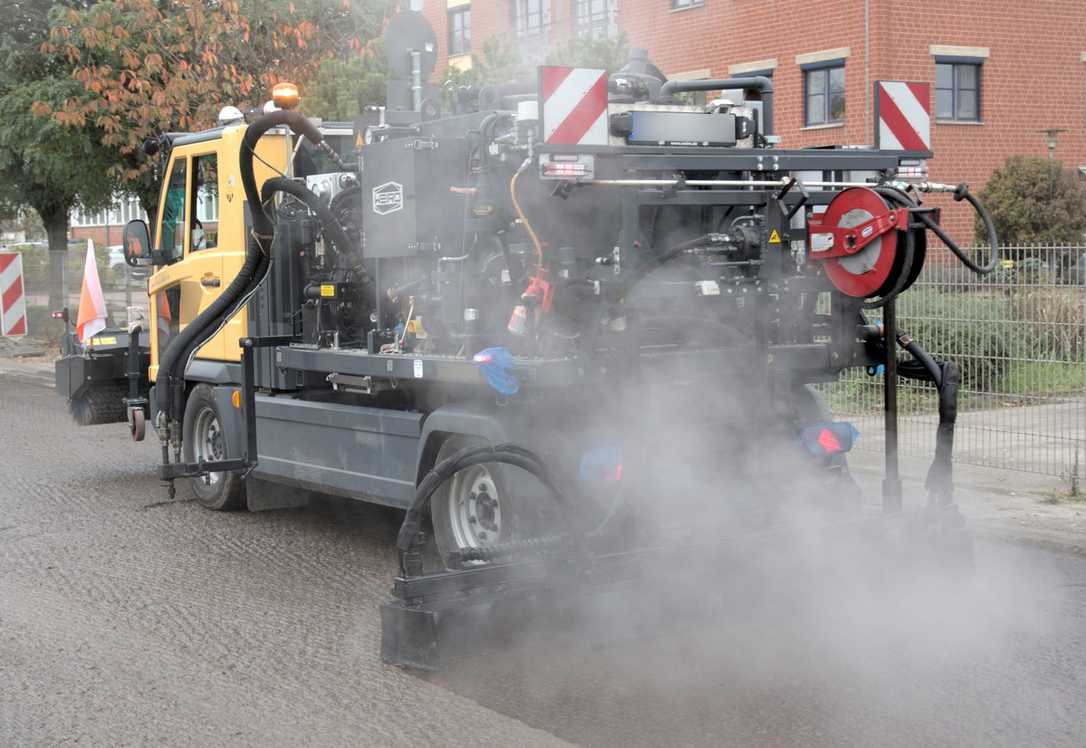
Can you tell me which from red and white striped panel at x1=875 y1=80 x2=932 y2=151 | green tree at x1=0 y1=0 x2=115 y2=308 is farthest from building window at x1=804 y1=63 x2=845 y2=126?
red and white striped panel at x1=875 y1=80 x2=932 y2=151

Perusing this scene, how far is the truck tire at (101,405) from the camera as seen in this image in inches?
436

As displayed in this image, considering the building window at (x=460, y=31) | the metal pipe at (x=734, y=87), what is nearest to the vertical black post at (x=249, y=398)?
the metal pipe at (x=734, y=87)

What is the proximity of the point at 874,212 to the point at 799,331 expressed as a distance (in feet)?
3.68

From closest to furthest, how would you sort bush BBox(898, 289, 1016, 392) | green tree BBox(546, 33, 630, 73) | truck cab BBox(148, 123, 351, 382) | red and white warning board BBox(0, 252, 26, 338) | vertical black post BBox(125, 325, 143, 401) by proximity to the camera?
1. truck cab BBox(148, 123, 351, 382)
2. bush BBox(898, 289, 1016, 392)
3. vertical black post BBox(125, 325, 143, 401)
4. green tree BBox(546, 33, 630, 73)
5. red and white warning board BBox(0, 252, 26, 338)

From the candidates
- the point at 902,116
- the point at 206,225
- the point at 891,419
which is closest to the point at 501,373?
the point at 891,419

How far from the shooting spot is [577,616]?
5840 millimetres

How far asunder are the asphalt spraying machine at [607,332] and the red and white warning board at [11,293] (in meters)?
14.7

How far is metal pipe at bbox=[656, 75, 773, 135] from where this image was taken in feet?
25.6

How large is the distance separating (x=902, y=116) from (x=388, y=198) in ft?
8.97

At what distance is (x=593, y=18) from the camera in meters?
13.2

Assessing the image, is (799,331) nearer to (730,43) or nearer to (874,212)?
(874,212)

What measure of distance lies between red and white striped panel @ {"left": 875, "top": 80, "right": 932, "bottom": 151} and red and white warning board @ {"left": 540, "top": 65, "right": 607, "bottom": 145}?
1.71m

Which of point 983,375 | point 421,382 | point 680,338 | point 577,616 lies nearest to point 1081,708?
point 577,616

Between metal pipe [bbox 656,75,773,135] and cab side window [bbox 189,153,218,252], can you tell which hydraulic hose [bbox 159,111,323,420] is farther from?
metal pipe [bbox 656,75,773,135]
